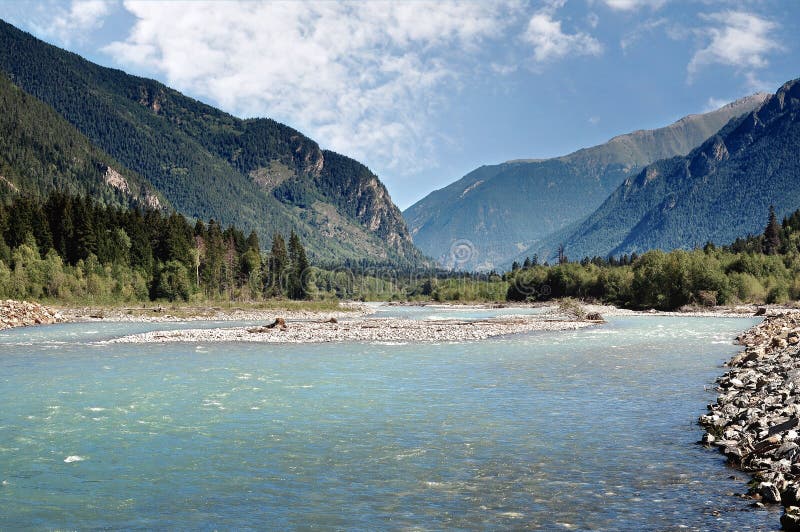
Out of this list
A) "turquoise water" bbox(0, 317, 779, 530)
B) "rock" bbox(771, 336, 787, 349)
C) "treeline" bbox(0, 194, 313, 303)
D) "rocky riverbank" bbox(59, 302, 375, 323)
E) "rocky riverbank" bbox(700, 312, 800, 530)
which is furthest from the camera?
"treeline" bbox(0, 194, 313, 303)

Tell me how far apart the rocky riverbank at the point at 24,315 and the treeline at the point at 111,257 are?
1474cm

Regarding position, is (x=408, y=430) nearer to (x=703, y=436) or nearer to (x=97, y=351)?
(x=703, y=436)

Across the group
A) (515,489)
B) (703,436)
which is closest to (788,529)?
(515,489)

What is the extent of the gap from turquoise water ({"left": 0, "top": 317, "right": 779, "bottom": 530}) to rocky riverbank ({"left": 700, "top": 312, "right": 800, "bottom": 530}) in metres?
0.55

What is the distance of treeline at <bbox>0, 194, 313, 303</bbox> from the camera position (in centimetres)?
8788

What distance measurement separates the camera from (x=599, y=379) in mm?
26891

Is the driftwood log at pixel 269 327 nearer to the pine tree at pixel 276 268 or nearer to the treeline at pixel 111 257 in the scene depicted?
the treeline at pixel 111 257

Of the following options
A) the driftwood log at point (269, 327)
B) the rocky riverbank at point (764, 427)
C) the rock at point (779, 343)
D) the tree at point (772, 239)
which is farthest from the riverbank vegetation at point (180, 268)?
the rocky riverbank at point (764, 427)

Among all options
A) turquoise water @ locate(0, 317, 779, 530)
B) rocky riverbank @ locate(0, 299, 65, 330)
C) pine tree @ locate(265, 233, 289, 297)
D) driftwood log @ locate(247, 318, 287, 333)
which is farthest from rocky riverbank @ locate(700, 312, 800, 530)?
pine tree @ locate(265, 233, 289, 297)

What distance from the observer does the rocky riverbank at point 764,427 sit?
1140cm

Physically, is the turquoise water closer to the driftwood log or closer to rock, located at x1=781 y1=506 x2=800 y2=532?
rock, located at x1=781 y1=506 x2=800 y2=532

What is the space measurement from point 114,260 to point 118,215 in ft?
39.4

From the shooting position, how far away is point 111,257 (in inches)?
3866

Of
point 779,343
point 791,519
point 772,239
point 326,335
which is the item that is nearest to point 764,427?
point 791,519
